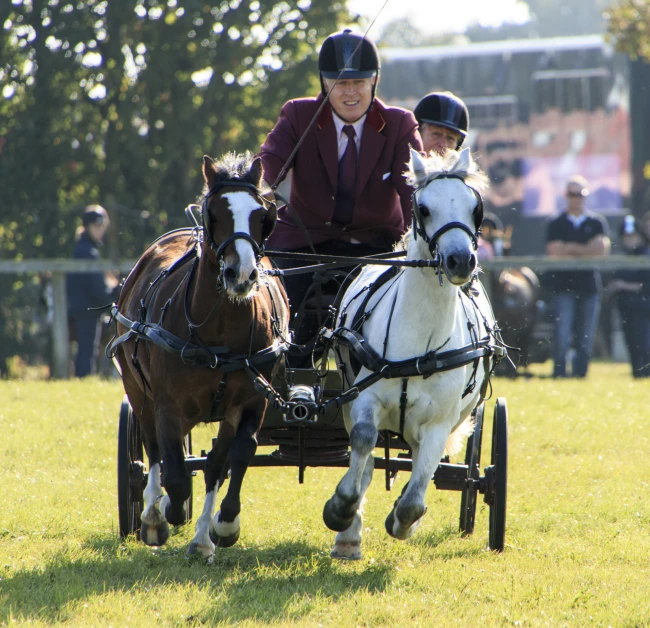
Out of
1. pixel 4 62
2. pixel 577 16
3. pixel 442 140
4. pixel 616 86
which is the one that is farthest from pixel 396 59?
pixel 577 16

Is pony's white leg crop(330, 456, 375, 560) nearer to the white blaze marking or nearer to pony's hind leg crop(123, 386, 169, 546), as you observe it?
pony's hind leg crop(123, 386, 169, 546)

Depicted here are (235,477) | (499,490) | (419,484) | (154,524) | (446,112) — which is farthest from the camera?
(446,112)

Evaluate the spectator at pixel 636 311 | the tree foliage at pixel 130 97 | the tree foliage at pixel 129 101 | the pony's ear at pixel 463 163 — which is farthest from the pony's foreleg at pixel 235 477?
the tree foliage at pixel 130 97

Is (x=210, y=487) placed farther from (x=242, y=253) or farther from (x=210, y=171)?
(x=210, y=171)

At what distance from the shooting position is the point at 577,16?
3305 inches

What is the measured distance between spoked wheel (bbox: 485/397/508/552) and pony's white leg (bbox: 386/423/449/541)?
679mm

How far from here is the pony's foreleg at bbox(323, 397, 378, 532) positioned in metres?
5.25

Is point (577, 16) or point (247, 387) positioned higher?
point (577, 16)

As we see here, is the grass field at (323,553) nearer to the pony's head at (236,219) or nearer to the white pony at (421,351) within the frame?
the white pony at (421,351)

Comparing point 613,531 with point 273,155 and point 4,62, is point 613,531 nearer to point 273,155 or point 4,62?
point 273,155

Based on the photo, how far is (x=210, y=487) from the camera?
5.76 m

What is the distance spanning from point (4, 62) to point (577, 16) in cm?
7588

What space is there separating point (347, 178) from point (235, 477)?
211 cm

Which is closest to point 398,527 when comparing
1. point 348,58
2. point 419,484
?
point 419,484
